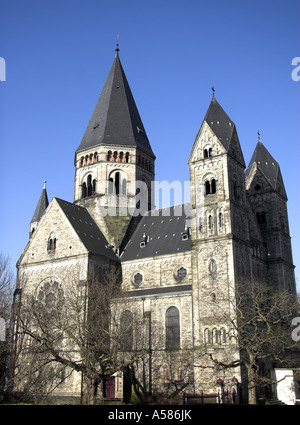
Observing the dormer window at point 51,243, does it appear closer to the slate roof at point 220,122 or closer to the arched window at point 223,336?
the arched window at point 223,336

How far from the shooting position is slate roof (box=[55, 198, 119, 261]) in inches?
1788

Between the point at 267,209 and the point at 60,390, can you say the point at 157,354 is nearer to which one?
the point at 60,390

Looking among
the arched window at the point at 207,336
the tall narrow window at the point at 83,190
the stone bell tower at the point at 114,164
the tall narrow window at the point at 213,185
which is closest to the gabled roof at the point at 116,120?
the stone bell tower at the point at 114,164

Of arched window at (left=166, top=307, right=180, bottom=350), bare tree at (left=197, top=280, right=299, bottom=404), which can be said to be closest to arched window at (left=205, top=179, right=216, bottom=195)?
bare tree at (left=197, top=280, right=299, bottom=404)

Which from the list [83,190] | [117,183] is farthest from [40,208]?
[117,183]

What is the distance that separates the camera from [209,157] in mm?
44219

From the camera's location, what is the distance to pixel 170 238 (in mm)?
47000

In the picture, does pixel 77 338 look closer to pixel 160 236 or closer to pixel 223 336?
pixel 223 336

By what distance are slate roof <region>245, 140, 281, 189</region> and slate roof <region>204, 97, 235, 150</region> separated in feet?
27.6

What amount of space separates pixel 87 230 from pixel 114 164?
10.4 meters

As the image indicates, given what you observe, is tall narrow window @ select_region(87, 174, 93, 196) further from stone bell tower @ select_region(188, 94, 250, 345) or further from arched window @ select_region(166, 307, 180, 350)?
arched window @ select_region(166, 307, 180, 350)

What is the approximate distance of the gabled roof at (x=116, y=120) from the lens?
183 feet
